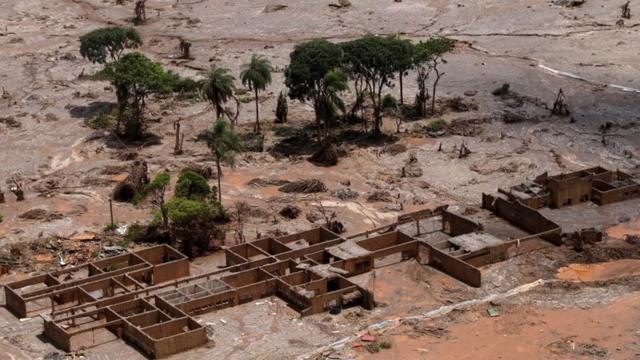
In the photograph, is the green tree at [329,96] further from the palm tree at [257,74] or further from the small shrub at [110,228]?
the small shrub at [110,228]

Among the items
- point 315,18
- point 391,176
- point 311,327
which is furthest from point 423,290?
point 315,18

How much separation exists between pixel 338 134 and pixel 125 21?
39274 mm

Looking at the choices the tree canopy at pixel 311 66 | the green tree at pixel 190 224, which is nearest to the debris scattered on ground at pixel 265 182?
the tree canopy at pixel 311 66

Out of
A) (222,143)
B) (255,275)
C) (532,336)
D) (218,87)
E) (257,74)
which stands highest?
(257,74)

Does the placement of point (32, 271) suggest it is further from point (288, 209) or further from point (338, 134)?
point (338, 134)

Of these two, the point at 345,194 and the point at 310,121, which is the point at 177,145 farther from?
the point at 345,194

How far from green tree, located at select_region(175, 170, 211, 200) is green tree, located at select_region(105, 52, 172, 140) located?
45.5 ft

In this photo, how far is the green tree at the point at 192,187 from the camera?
55.3m

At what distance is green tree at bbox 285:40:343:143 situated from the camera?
66.2m

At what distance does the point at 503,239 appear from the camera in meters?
53.7

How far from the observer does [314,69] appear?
218 feet

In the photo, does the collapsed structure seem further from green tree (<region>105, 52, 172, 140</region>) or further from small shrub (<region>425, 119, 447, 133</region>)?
green tree (<region>105, 52, 172, 140</region>)

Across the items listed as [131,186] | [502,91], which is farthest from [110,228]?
[502,91]

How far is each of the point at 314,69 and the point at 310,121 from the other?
7.20m
